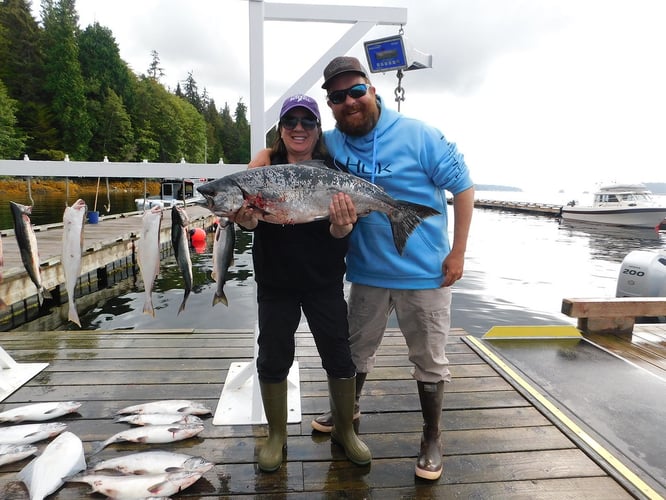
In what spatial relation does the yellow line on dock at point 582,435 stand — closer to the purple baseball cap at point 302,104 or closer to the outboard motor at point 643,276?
the purple baseball cap at point 302,104

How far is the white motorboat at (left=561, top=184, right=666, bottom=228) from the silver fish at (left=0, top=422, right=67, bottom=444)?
41.0 metres

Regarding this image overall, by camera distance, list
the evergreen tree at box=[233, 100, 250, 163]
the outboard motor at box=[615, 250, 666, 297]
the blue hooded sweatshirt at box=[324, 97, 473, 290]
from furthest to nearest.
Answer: the evergreen tree at box=[233, 100, 250, 163], the outboard motor at box=[615, 250, 666, 297], the blue hooded sweatshirt at box=[324, 97, 473, 290]

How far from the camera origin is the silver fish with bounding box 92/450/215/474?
248 centimetres

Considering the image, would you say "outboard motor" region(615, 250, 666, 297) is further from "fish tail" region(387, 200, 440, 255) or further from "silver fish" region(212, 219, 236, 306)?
"silver fish" region(212, 219, 236, 306)

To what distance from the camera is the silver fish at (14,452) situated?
258 centimetres

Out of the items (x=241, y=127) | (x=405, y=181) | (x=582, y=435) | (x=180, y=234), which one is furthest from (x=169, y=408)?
(x=241, y=127)

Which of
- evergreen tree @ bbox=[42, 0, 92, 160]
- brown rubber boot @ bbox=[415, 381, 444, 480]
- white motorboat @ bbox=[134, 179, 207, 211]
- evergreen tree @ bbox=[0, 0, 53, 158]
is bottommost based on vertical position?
brown rubber boot @ bbox=[415, 381, 444, 480]

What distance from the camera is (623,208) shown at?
34500 mm

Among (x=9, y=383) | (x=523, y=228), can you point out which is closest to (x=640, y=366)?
(x=9, y=383)

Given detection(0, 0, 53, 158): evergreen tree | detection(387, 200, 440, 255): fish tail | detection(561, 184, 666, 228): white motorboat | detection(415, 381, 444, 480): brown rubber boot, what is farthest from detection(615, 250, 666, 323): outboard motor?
detection(0, 0, 53, 158): evergreen tree

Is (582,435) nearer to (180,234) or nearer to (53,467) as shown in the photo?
(180,234)

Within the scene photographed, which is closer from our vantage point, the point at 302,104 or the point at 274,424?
the point at 302,104

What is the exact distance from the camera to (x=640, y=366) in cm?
444

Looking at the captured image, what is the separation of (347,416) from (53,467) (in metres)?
1.89
